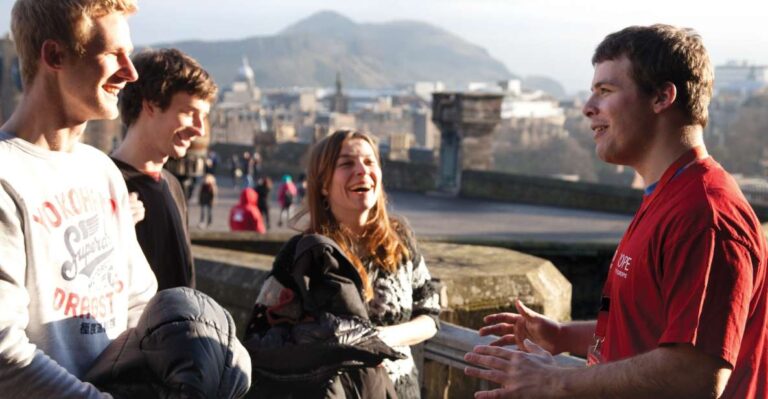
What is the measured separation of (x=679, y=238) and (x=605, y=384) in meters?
0.32

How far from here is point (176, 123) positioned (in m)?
3.08

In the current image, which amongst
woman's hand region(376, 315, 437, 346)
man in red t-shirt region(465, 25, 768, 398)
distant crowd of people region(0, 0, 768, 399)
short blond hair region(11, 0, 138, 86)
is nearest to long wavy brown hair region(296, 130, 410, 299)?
woman's hand region(376, 315, 437, 346)

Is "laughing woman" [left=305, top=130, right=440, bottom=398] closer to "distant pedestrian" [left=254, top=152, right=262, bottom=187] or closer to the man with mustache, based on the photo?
the man with mustache

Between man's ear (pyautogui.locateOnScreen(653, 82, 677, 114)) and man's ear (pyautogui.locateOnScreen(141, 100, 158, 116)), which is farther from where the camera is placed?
man's ear (pyautogui.locateOnScreen(141, 100, 158, 116))

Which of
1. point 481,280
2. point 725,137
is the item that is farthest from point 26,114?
point 725,137

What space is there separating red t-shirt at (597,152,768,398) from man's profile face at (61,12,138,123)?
1101mm

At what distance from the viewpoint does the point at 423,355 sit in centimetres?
354

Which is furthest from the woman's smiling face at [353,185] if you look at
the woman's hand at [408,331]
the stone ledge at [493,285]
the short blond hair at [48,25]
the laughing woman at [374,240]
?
the short blond hair at [48,25]

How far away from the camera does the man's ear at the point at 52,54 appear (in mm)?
1928

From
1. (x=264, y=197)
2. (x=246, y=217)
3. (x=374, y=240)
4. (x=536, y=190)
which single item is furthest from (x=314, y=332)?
(x=536, y=190)

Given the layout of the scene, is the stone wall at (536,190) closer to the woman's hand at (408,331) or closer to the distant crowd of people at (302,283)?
the woman's hand at (408,331)

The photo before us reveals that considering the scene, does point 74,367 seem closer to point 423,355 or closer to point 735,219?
point 735,219

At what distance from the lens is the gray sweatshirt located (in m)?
1.72

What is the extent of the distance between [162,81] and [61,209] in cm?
124
